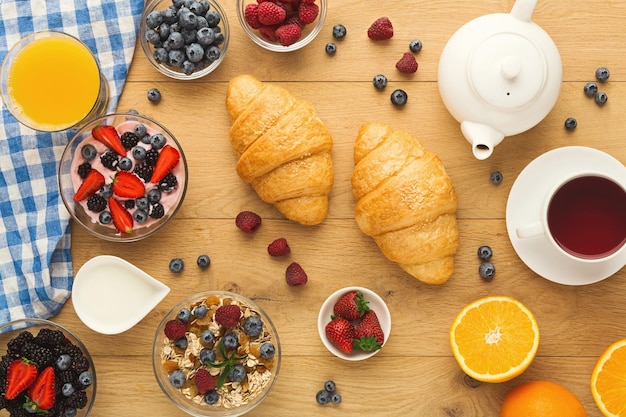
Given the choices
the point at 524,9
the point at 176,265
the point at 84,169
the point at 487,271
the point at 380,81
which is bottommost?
the point at 176,265

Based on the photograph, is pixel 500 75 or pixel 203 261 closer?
pixel 500 75

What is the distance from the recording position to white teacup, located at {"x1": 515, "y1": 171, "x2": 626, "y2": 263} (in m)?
1.73

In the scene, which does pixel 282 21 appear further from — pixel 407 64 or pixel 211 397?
pixel 211 397

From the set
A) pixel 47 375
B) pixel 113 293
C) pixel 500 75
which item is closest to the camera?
pixel 500 75

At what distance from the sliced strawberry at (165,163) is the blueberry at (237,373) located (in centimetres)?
55

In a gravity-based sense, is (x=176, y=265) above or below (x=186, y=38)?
below

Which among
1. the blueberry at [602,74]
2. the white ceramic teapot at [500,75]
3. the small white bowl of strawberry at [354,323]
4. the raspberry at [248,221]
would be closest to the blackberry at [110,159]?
the raspberry at [248,221]

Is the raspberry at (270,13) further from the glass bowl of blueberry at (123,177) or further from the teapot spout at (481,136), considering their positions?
the teapot spout at (481,136)

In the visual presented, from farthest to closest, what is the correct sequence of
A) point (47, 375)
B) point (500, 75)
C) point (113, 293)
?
point (113, 293) < point (47, 375) < point (500, 75)

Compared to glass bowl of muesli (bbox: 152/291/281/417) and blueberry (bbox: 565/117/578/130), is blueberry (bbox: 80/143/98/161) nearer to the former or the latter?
glass bowl of muesli (bbox: 152/291/281/417)

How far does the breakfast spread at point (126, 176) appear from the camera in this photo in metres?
1.87

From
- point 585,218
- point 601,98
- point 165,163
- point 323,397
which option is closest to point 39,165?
point 165,163

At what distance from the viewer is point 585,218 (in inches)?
70.0

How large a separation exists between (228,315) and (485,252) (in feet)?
2.42
